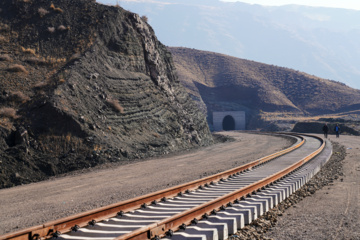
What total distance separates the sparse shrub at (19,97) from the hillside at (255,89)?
6209 cm

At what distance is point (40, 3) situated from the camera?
107ft

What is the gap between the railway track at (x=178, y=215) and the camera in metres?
6.86

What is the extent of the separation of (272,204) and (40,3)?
28.7m

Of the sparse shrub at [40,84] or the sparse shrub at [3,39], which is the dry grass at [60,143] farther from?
the sparse shrub at [3,39]

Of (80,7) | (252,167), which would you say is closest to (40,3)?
(80,7)

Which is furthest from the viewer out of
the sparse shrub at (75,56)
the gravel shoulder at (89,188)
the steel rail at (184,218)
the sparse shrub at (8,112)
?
the sparse shrub at (75,56)

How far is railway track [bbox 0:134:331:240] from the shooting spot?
686 centimetres

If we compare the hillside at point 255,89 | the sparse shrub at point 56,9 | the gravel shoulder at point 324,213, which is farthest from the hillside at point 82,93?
the hillside at point 255,89

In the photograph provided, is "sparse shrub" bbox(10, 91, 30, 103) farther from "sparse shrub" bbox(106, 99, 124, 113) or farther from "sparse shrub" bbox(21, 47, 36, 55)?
"sparse shrub" bbox(21, 47, 36, 55)

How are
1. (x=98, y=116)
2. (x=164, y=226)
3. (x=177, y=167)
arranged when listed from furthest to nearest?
(x=98, y=116) < (x=177, y=167) < (x=164, y=226)

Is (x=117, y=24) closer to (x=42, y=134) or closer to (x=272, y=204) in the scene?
(x=42, y=134)

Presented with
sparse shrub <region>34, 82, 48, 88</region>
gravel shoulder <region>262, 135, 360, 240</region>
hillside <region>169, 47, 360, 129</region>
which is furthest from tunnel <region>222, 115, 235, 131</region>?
gravel shoulder <region>262, 135, 360, 240</region>

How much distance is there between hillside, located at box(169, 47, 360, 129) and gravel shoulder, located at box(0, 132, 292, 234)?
6439cm

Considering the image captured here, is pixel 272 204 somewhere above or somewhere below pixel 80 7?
below
